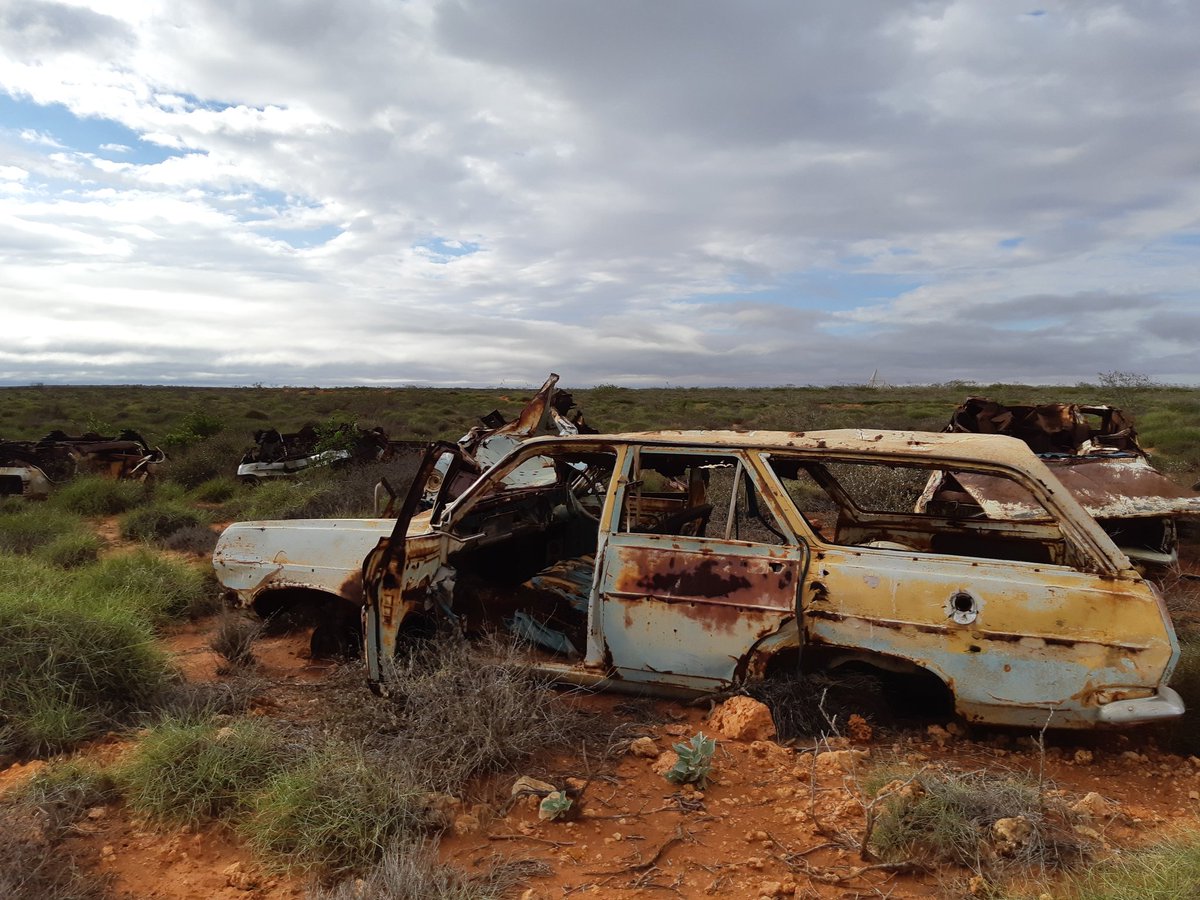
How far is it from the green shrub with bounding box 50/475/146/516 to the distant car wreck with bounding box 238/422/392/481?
1.73 meters

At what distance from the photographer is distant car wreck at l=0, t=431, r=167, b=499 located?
11.4 m

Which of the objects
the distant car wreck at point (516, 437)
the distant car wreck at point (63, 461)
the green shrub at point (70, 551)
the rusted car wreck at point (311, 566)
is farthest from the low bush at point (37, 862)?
the distant car wreck at point (63, 461)

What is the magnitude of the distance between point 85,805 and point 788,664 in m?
3.05

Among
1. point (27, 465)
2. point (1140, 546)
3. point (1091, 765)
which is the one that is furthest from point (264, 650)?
point (27, 465)

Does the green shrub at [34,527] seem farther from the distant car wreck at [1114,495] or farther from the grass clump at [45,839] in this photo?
the distant car wreck at [1114,495]

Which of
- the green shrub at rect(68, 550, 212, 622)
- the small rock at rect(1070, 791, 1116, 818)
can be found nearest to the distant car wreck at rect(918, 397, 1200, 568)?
the small rock at rect(1070, 791, 1116, 818)

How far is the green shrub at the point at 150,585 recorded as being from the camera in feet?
20.1

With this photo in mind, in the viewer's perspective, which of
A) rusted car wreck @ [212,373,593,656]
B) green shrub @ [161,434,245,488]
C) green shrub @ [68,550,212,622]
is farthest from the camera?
green shrub @ [161,434,245,488]

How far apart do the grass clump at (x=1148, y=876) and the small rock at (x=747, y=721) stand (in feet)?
4.33

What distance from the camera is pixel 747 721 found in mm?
3561

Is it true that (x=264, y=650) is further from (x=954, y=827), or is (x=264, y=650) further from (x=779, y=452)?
(x=954, y=827)

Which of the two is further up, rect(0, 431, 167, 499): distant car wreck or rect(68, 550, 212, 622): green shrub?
rect(0, 431, 167, 499): distant car wreck

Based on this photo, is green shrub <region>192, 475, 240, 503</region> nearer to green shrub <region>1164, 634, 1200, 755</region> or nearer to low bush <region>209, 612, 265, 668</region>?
low bush <region>209, 612, 265, 668</region>

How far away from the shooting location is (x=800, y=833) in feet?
9.61
